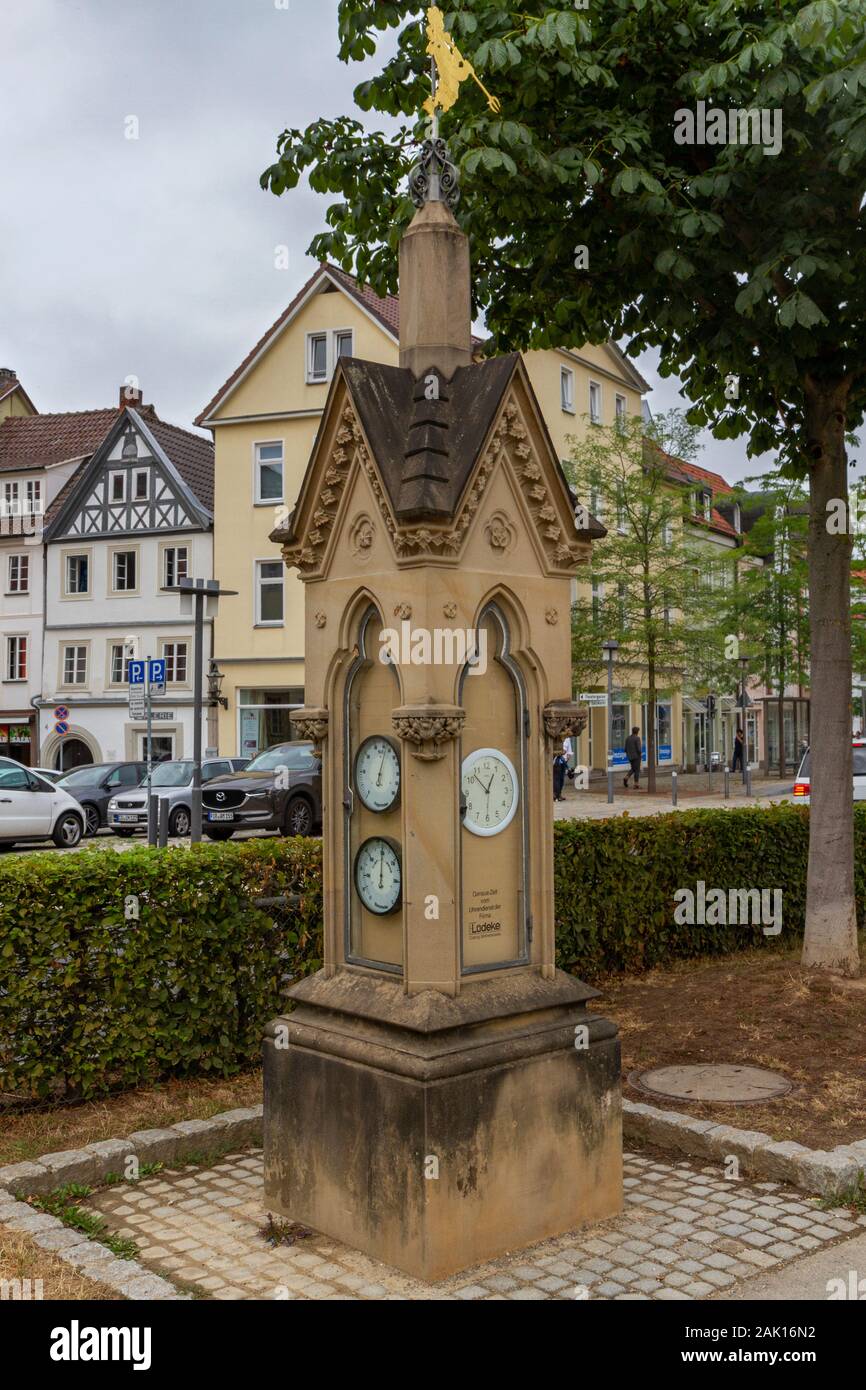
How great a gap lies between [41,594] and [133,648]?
495cm

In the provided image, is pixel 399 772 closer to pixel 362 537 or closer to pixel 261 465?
pixel 362 537

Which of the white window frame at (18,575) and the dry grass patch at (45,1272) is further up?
the white window frame at (18,575)

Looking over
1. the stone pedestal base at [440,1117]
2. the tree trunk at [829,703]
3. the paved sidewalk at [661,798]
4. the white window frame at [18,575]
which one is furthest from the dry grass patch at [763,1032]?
the white window frame at [18,575]

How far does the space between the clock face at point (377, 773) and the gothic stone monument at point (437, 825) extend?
0.01 meters

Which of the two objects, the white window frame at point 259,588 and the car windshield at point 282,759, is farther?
the white window frame at point 259,588

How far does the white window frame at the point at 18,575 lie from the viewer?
147 feet

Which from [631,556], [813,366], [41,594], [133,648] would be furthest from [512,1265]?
[41,594]

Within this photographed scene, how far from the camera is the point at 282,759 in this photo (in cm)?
2562

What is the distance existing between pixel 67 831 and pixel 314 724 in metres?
19.4

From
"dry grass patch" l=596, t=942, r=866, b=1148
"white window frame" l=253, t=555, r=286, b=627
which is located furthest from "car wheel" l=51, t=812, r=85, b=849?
"white window frame" l=253, t=555, r=286, b=627

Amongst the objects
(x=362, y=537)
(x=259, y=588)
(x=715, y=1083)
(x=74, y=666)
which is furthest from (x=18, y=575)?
(x=362, y=537)

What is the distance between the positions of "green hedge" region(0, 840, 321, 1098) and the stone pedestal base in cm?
160

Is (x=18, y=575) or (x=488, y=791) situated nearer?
(x=488, y=791)

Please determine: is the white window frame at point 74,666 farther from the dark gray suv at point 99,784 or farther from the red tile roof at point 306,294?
the dark gray suv at point 99,784
